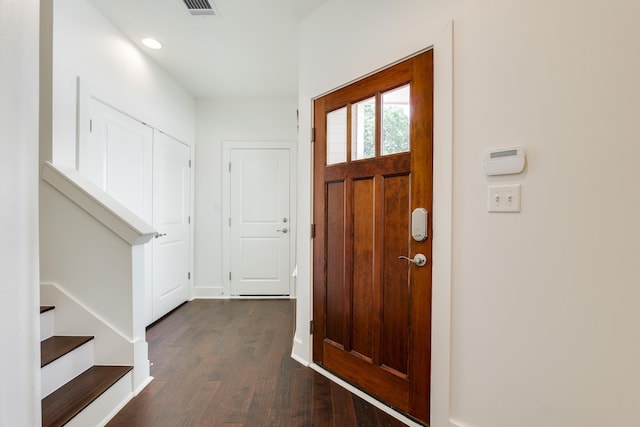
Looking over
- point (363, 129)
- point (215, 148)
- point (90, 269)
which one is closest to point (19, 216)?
point (90, 269)

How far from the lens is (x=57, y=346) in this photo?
1.71m

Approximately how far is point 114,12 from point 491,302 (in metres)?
3.13

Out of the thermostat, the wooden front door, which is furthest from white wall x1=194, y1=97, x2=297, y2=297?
the thermostat

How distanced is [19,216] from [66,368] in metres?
1.14

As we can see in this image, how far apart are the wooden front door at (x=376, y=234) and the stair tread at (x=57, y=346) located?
142cm

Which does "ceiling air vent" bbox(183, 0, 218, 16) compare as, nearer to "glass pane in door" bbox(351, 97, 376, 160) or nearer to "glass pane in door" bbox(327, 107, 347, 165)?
"glass pane in door" bbox(327, 107, 347, 165)

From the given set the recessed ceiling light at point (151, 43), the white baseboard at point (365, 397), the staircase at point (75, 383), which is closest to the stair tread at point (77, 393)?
the staircase at point (75, 383)

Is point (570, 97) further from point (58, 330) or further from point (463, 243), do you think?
point (58, 330)

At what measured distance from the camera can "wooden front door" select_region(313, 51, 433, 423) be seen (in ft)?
5.16

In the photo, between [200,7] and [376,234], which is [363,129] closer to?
[376,234]

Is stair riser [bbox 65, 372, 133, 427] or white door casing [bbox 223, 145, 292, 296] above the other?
white door casing [bbox 223, 145, 292, 296]

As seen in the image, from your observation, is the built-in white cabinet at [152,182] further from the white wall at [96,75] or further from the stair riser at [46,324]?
the stair riser at [46,324]

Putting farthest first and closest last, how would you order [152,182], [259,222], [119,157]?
[259,222] < [152,182] < [119,157]

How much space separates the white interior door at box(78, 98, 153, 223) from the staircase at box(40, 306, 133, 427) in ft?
3.40
